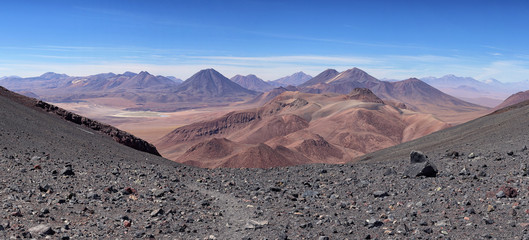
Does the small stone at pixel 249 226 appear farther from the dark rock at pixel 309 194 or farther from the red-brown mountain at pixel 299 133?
the red-brown mountain at pixel 299 133

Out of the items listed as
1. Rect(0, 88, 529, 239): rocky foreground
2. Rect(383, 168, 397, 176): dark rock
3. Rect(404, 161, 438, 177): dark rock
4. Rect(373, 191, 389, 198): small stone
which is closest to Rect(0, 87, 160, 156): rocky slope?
A: Rect(0, 88, 529, 239): rocky foreground

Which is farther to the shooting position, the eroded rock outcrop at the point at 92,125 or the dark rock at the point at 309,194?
the eroded rock outcrop at the point at 92,125

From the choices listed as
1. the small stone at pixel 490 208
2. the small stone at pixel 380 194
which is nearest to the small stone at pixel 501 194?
the small stone at pixel 490 208

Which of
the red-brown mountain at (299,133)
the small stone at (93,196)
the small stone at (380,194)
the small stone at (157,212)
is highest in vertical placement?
the small stone at (380,194)

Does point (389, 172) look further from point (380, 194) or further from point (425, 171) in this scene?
point (380, 194)

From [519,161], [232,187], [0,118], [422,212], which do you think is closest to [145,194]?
[232,187]

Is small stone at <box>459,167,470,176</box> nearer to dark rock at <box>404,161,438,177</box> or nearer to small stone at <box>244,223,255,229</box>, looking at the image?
dark rock at <box>404,161,438,177</box>

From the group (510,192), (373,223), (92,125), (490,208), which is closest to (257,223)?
(373,223)
